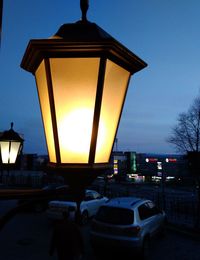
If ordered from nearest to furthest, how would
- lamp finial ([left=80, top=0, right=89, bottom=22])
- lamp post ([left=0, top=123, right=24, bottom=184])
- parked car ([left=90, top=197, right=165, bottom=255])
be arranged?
lamp finial ([left=80, top=0, right=89, bottom=22]) → lamp post ([left=0, top=123, right=24, bottom=184]) → parked car ([left=90, top=197, right=165, bottom=255])

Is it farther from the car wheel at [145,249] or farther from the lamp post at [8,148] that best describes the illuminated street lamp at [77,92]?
the car wheel at [145,249]

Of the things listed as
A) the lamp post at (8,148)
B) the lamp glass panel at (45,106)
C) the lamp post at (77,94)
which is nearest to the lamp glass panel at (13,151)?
the lamp post at (8,148)

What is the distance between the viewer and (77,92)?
5.10 feet

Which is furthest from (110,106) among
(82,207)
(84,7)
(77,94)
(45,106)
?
(82,207)

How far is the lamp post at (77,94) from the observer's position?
1.55 m

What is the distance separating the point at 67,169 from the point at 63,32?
0.69m

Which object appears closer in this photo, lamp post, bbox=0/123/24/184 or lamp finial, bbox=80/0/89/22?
lamp finial, bbox=80/0/89/22

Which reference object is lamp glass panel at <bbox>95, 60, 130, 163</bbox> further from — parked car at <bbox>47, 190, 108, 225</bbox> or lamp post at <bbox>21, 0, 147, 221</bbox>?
parked car at <bbox>47, 190, 108, 225</bbox>

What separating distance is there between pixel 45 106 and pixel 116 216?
8291mm

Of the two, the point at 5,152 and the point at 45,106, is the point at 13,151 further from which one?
the point at 45,106

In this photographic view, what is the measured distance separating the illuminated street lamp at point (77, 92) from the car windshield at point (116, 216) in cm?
810

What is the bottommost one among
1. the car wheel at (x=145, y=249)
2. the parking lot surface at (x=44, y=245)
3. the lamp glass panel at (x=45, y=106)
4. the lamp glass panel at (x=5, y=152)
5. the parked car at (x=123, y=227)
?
the parking lot surface at (x=44, y=245)

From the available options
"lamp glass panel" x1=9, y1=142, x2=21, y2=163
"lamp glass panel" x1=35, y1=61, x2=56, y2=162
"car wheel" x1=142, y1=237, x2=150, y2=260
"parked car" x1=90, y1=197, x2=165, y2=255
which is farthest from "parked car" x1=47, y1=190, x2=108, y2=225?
"lamp glass panel" x1=35, y1=61, x2=56, y2=162

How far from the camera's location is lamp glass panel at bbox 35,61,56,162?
5.33ft
